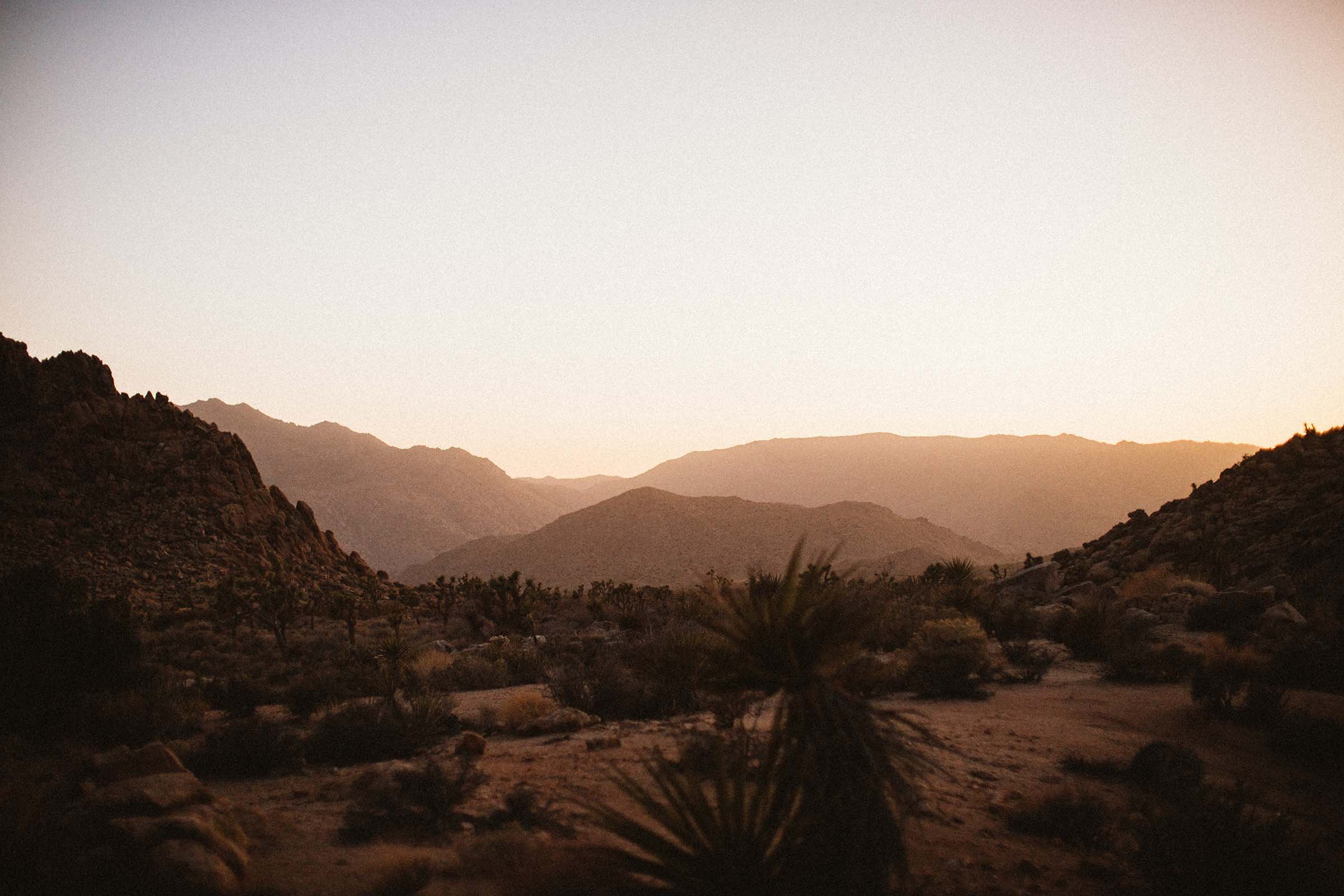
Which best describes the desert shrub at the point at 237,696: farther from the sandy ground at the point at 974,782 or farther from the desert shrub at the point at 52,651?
the sandy ground at the point at 974,782

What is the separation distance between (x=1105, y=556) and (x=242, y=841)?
32.8m

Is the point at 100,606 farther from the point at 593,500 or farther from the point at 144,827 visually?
the point at 593,500

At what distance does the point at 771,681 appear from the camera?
4.43m

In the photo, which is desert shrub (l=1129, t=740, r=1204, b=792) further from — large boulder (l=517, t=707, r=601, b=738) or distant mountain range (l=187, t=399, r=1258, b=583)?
distant mountain range (l=187, t=399, r=1258, b=583)

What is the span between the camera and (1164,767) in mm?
7805

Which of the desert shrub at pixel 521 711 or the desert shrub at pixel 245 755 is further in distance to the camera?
the desert shrub at pixel 521 711

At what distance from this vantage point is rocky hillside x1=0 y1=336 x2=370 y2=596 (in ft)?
111

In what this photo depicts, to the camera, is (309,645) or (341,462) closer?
(309,645)

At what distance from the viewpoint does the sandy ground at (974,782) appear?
553cm

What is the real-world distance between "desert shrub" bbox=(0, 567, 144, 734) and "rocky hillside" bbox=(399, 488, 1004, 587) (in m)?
61.6

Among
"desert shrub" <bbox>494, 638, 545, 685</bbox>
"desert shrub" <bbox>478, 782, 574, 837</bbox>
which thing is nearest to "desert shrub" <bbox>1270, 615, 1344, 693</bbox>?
"desert shrub" <bbox>478, 782, 574, 837</bbox>

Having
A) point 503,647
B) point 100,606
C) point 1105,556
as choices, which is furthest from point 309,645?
point 1105,556

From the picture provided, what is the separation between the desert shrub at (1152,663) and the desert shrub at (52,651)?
699 inches

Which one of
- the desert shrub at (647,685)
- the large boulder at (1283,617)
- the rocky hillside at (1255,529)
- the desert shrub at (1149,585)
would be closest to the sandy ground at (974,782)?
the desert shrub at (647,685)
